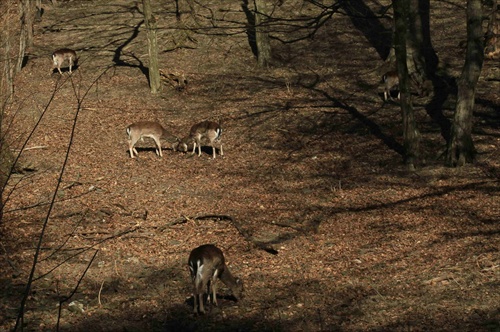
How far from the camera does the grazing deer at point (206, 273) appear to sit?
10734 mm

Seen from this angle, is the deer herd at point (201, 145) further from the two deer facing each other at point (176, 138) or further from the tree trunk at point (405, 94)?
the tree trunk at point (405, 94)

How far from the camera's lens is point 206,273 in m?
10.8

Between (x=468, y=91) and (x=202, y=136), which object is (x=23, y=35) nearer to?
(x=202, y=136)

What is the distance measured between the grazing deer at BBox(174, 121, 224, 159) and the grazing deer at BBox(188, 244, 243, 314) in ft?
27.0

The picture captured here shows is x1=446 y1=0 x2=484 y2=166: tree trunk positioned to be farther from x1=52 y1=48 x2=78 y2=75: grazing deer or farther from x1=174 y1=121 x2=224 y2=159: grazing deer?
x1=52 y1=48 x2=78 y2=75: grazing deer

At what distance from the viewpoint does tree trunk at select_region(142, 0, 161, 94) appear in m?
23.9

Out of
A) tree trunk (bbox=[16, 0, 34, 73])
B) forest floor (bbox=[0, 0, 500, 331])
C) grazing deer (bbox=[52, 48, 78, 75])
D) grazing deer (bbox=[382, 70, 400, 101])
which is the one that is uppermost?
tree trunk (bbox=[16, 0, 34, 73])

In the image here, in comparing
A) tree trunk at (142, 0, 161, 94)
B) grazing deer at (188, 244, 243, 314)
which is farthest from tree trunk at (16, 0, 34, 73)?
grazing deer at (188, 244, 243, 314)

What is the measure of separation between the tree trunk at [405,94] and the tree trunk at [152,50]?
31.9 feet

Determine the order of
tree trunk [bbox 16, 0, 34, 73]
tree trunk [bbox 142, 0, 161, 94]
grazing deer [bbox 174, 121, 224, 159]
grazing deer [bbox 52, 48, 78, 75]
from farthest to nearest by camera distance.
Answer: grazing deer [bbox 52, 48, 78, 75] → tree trunk [bbox 16, 0, 34, 73] → tree trunk [bbox 142, 0, 161, 94] → grazing deer [bbox 174, 121, 224, 159]

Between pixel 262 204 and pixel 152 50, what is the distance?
1041 cm

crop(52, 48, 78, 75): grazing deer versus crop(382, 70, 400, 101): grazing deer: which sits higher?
crop(52, 48, 78, 75): grazing deer

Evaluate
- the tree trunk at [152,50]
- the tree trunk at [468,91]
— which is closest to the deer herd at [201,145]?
the tree trunk at [152,50]

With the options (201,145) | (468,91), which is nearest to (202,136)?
(201,145)
